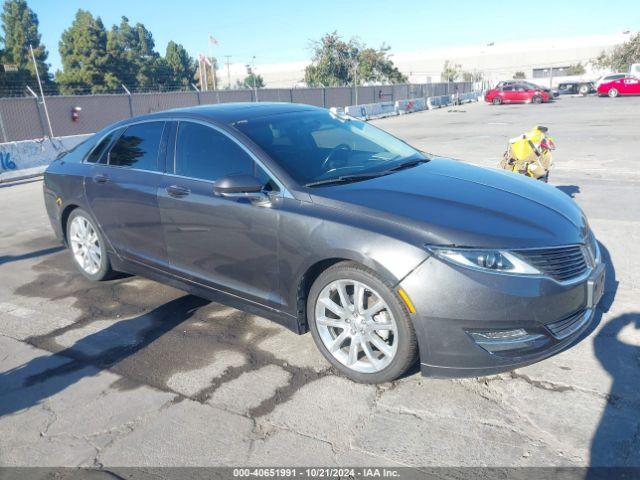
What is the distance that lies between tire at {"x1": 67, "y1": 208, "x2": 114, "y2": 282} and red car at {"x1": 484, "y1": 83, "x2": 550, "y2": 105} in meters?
36.6

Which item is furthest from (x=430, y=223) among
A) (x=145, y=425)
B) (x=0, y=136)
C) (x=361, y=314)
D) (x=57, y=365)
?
(x=0, y=136)

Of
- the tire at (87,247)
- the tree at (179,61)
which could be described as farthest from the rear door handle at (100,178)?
the tree at (179,61)

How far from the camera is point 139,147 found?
4.63m

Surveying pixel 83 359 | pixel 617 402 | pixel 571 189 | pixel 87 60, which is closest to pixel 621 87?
pixel 571 189

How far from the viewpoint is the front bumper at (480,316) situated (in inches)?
110

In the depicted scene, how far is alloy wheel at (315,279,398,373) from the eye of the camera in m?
3.13

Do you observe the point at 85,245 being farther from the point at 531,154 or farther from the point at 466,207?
the point at 531,154

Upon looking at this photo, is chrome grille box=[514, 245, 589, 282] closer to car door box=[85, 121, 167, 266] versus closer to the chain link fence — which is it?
car door box=[85, 121, 167, 266]

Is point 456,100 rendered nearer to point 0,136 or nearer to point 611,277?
point 0,136

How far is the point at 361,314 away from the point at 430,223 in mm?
695

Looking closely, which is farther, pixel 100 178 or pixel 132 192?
pixel 100 178

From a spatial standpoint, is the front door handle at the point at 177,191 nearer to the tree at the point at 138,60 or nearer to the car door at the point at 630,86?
the car door at the point at 630,86

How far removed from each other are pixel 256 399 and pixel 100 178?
9.23 feet

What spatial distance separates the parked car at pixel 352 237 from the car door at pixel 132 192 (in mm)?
17
